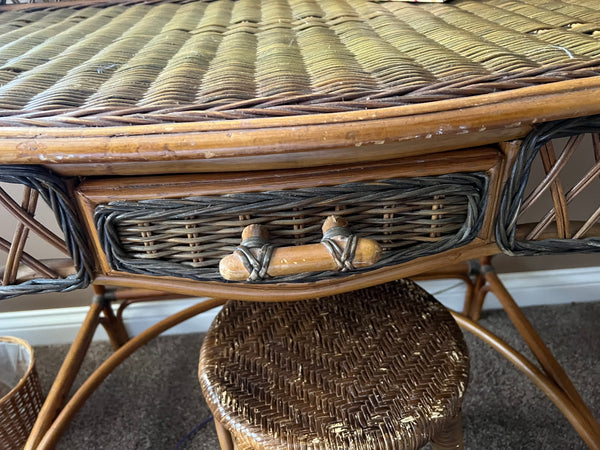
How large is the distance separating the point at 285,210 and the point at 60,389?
0.52 metres

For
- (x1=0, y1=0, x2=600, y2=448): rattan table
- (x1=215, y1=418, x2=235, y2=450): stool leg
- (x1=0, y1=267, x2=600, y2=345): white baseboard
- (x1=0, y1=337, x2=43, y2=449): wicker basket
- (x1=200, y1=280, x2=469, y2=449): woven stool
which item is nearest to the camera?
(x1=0, y1=0, x2=600, y2=448): rattan table

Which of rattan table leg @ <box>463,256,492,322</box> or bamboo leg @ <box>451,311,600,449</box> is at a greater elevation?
bamboo leg @ <box>451,311,600,449</box>

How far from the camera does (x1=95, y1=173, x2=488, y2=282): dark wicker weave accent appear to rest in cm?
41

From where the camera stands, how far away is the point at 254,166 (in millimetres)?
384

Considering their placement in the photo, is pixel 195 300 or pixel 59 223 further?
pixel 195 300

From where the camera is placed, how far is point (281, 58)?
455mm

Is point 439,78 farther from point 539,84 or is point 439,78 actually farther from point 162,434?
point 162,434

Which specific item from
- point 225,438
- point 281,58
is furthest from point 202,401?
point 281,58

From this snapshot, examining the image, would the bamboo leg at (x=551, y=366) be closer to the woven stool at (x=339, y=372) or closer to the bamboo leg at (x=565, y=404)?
the bamboo leg at (x=565, y=404)

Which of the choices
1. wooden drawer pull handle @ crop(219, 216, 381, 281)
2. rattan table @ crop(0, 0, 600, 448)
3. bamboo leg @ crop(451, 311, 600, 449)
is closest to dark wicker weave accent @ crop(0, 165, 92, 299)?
rattan table @ crop(0, 0, 600, 448)

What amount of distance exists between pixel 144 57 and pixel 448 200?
0.34 m

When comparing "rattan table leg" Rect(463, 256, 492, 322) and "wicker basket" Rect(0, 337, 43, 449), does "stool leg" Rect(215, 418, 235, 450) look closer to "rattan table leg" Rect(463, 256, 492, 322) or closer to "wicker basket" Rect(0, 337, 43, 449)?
"wicker basket" Rect(0, 337, 43, 449)

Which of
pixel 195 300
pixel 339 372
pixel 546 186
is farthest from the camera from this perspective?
pixel 195 300

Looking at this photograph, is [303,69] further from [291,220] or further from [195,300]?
[195,300]
